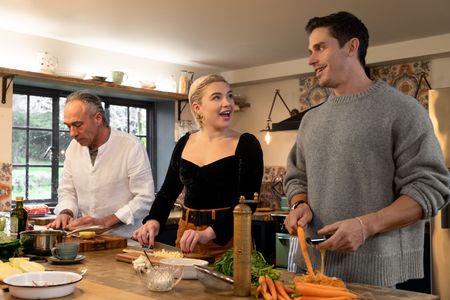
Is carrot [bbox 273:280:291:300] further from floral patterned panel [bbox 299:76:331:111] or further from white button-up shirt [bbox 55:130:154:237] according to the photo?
floral patterned panel [bbox 299:76:331:111]

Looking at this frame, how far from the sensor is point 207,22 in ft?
14.2

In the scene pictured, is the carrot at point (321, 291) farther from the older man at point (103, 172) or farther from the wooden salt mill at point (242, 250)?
the older man at point (103, 172)

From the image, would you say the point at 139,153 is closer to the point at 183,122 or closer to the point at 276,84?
the point at 183,122

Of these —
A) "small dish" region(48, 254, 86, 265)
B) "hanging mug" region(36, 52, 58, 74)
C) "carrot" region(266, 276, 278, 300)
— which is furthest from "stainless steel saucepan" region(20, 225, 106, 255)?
"hanging mug" region(36, 52, 58, 74)

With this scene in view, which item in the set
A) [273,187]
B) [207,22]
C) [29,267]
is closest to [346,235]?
[29,267]

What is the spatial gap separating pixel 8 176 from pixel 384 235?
3.84 meters

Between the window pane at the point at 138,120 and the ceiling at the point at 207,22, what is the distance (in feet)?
2.47

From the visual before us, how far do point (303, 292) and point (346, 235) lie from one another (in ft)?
1.00

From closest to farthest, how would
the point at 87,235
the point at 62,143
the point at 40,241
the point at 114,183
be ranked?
1. the point at 40,241
2. the point at 87,235
3. the point at 114,183
4. the point at 62,143

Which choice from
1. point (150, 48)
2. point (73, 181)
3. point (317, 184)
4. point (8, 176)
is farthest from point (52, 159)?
point (317, 184)

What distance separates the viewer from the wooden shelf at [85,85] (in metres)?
4.47

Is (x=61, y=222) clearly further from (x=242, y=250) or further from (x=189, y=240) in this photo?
(x=242, y=250)

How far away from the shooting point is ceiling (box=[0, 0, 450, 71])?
388 centimetres

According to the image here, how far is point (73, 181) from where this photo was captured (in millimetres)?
2887
